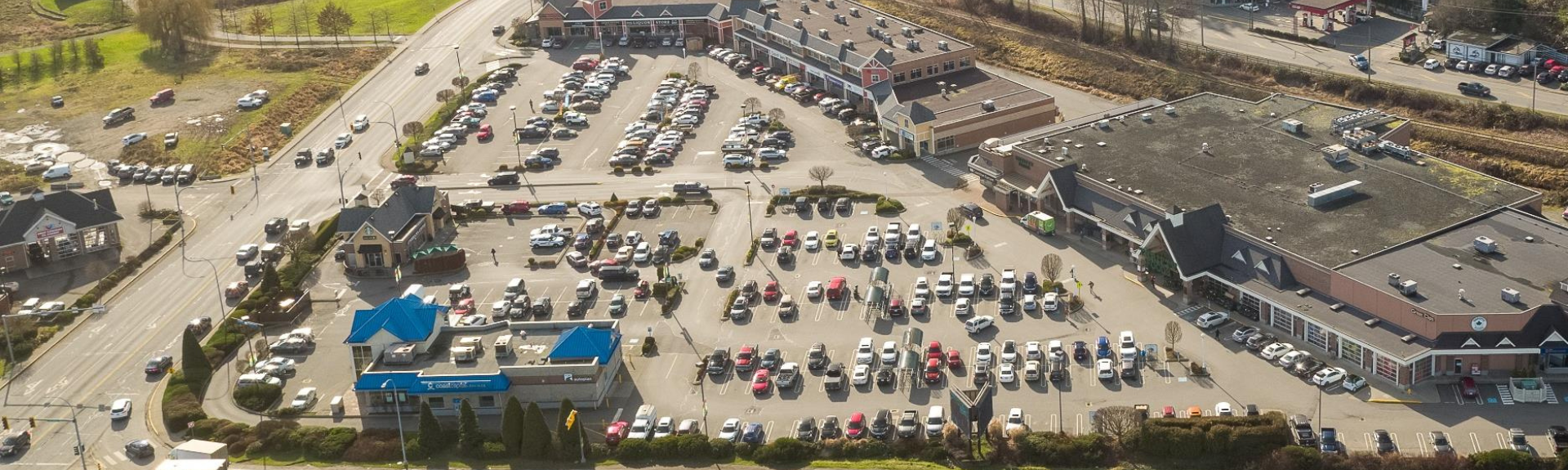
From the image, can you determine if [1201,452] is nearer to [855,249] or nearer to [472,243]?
[855,249]

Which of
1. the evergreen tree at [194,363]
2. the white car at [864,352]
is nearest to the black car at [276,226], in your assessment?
the evergreen tree at [194,363]

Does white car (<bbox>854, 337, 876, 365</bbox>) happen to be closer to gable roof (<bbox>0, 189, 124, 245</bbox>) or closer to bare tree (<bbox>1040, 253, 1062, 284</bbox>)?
bare tree (<bbox>1040, 253, 1062, 284</bbox>)

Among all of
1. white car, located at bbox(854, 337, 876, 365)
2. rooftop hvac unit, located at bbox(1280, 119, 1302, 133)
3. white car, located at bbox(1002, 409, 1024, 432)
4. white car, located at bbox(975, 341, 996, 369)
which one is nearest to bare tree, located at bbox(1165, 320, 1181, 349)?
white car, located at bbox(975, 341, 996, 369)

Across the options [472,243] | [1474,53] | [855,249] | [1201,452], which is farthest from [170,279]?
[1474,53]

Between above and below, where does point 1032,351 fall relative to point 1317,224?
below

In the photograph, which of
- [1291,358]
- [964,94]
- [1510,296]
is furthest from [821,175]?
[1510,296]

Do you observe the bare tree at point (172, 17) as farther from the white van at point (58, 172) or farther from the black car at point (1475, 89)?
the black car at point (1475, 89)

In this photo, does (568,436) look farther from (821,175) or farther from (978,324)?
(821,175)
